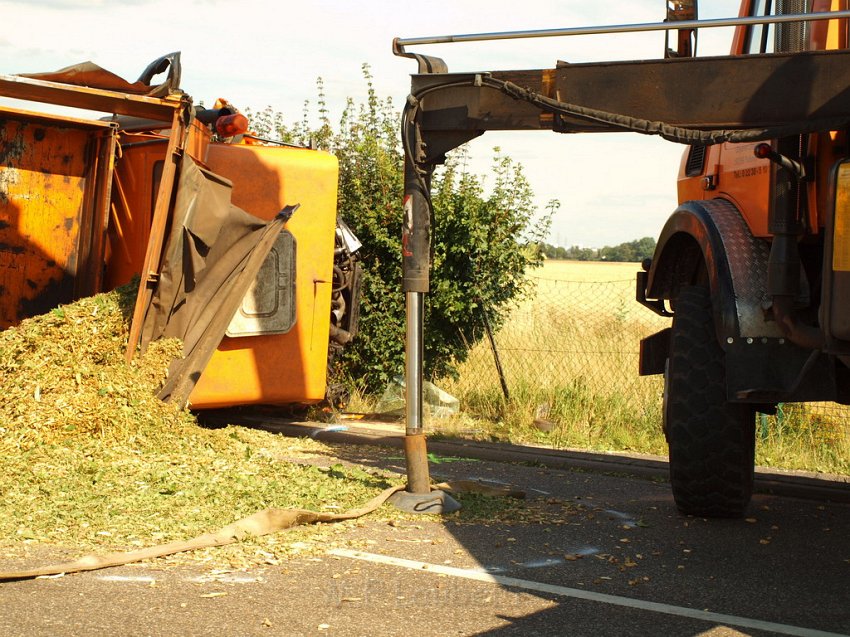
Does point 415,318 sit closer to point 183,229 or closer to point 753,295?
point 753,295

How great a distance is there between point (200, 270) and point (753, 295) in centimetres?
418

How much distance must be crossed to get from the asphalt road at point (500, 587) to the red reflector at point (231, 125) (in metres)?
4.66

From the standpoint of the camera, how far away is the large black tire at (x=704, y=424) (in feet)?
17.5

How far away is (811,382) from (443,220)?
6065 mm

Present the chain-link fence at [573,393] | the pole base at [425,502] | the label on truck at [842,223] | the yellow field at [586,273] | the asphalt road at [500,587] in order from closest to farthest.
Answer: the label on truck at [842,223], the asphalt road at [500,587], the pole base at [425,502], the chain-link fence at [573,393], the yellow field at [586,273]

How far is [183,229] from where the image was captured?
7.63 m

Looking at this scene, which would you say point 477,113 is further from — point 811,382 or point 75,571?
point 75,571

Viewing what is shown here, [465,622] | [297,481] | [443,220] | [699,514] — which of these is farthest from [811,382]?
[443,220]

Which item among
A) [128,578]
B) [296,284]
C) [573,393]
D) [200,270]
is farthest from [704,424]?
[573,393]

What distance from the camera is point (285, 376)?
28.4 feet

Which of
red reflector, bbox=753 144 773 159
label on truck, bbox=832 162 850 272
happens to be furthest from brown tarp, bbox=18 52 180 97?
label on truck, bbox=832 162 850 272

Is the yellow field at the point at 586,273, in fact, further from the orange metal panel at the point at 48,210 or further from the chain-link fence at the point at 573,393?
the orange metal panel at the point at 48,210

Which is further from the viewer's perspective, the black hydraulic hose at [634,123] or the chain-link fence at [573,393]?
the chain-link fence at [573,393]

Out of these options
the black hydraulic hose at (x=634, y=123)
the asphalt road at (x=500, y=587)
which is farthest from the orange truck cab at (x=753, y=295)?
the asphalt road at (x=500, y=587)
